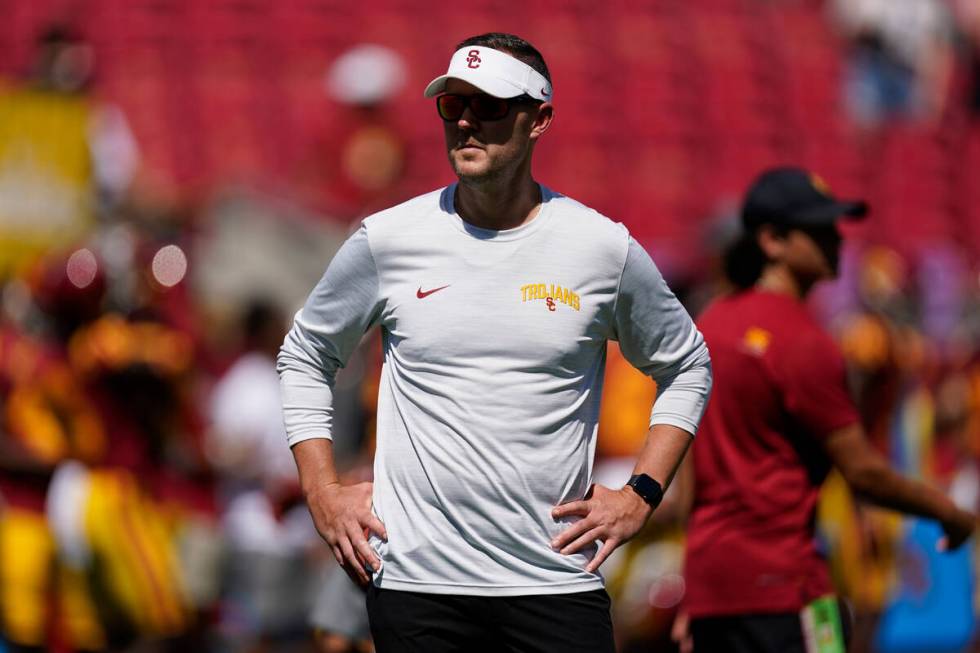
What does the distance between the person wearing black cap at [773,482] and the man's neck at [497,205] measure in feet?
4.19

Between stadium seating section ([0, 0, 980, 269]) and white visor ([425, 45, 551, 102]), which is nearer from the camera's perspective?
white visor ([425, 45, 551, 102])

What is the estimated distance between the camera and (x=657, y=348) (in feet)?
12.5

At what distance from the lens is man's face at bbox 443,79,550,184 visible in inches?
142

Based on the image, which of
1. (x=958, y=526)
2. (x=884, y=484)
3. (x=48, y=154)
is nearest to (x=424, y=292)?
(x=884, y=484)

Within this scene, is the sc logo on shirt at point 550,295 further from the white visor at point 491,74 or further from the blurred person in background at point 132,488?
the blurred person in background at point 132,488

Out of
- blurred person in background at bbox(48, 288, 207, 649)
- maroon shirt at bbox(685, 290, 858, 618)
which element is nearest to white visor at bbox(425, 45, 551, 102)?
maroon shirt at bbox(685, 290, 858, 618)

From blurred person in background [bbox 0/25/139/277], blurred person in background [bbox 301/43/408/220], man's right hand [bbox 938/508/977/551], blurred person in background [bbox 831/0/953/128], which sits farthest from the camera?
blurred person in background [bbox 831/0/953/128]

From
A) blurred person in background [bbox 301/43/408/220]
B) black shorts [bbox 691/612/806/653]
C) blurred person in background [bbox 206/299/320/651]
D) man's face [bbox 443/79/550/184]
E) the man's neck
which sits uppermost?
man's face [bbox 443/79/550/184]

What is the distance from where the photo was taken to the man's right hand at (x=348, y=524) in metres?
3.55

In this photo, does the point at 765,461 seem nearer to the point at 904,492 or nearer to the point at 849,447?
the point at 849,447

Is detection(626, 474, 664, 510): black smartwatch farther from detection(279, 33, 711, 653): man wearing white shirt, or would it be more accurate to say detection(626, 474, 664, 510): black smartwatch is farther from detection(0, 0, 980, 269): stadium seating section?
detection(0, 0, 980, 269): stadium seating section

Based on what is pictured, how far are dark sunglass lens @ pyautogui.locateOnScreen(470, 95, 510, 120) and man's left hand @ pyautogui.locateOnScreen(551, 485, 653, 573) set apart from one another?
86cm

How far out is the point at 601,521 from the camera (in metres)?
3.56

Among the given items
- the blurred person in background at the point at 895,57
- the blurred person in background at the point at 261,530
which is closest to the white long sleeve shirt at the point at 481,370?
the blurred person in background at the point at 261,530
